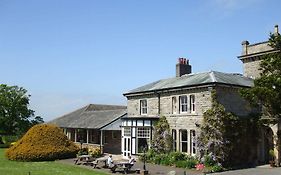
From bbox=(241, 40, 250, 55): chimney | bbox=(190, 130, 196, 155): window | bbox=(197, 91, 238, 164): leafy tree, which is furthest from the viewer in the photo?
bbox=(241, 40, 250, 55): chimney

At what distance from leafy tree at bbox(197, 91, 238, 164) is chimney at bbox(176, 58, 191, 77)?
8.26m

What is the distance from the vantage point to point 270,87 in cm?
2469

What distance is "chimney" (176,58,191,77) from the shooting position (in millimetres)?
35031

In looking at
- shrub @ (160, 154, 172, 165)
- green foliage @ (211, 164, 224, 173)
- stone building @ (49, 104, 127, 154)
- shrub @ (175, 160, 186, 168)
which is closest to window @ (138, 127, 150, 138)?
shrub @ (160, 154, 172, 165)

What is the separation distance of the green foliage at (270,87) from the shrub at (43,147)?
18616 millimetres

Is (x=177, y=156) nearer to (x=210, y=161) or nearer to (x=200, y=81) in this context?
(x=210, y=161)

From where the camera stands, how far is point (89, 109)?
176 ft

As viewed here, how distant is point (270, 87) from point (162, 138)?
10.3m

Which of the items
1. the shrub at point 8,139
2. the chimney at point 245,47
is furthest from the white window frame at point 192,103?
the shrub at point 8,139

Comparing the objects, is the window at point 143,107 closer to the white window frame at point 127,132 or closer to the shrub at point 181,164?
the white window frame at point 127,132

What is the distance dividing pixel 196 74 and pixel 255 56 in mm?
7099

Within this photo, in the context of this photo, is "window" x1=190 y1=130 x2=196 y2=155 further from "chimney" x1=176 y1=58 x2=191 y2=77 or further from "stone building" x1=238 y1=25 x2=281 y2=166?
"chimney" x1=176 y1=58 x2=191 y2=77

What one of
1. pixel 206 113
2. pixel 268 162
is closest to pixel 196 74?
pixel 206 113

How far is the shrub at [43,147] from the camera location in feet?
110
